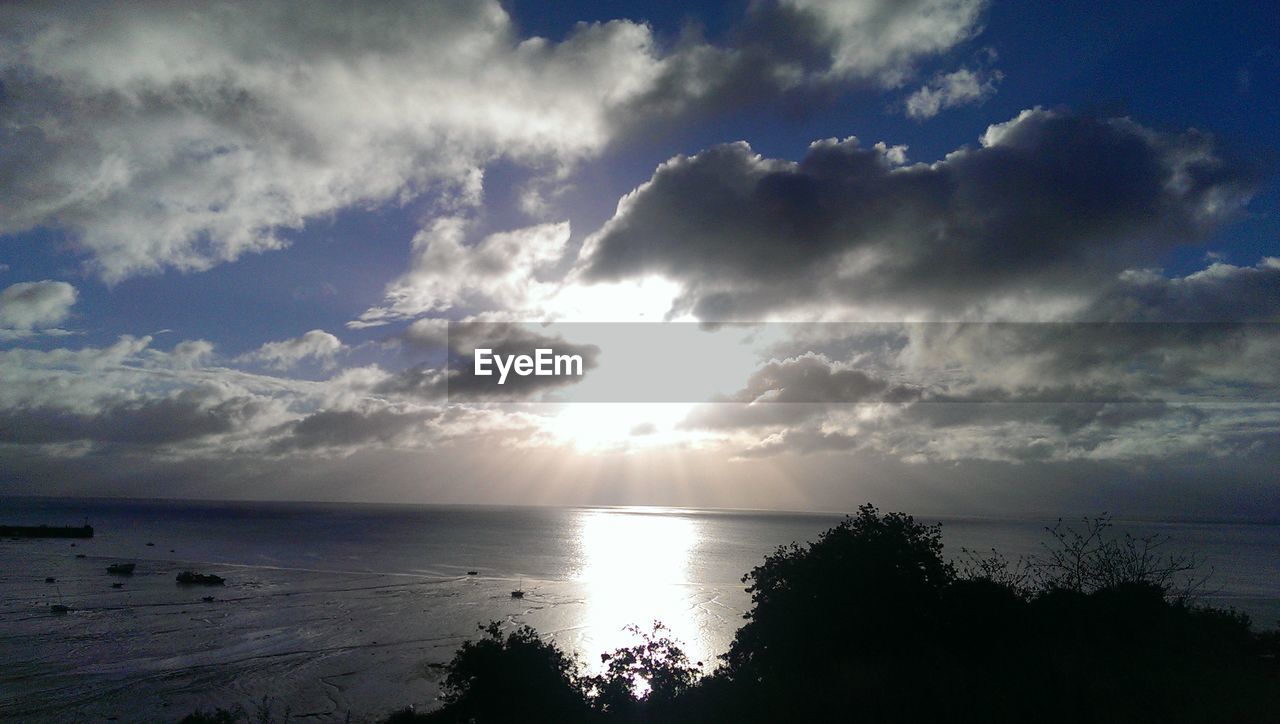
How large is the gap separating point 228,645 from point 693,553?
138318 millimetres

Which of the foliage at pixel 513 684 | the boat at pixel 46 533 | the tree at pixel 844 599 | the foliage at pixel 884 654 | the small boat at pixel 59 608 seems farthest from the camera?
the boat at pixel 46 533

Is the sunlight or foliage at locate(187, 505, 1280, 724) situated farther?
the sunlight

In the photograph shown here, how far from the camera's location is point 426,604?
9156 cm

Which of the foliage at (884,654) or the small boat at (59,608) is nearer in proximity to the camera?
the foliage at (884,654)

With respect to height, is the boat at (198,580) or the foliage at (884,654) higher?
the foliage at (884,654)

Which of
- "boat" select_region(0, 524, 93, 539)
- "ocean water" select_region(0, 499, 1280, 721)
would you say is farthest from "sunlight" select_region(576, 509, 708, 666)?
"boat" select_region(0, 524, 93, 539)

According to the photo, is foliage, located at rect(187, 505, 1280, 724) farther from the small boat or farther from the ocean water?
the small boat

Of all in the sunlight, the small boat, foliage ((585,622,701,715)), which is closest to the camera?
foliage ((585,622,701,715))

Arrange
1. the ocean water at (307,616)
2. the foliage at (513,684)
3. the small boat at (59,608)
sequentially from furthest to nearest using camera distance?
the small boat at (59,608) → the ocean water at (307,616) → the foliage at (513,684)

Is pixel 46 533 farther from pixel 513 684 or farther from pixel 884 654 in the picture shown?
pixel 884 654

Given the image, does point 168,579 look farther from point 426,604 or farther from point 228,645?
point 228,645

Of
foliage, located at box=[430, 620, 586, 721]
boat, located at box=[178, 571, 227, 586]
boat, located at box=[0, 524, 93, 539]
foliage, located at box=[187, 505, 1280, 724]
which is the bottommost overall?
boat, located at box=[0, 524, 93, 539]

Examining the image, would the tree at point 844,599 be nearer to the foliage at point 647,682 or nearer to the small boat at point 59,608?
the foliage at point 647,682

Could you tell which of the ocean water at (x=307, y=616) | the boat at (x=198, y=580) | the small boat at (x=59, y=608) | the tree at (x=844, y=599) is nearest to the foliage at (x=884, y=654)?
the tree at (x=844, y=599)
